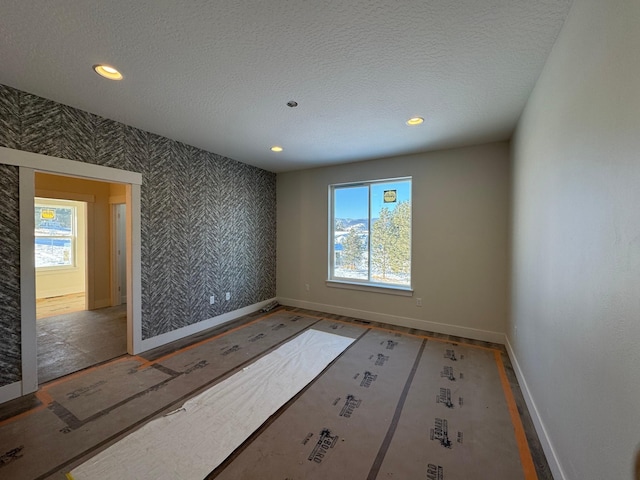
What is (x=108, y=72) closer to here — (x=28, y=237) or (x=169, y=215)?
(x=28, y=237)

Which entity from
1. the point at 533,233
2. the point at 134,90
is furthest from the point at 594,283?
the point at 134,90

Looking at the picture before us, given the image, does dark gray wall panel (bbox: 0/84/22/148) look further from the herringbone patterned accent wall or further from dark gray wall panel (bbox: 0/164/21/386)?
dark gray wall panel (bbox: 0/164/21/386)

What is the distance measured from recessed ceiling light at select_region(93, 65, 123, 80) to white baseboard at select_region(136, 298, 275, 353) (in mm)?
2698

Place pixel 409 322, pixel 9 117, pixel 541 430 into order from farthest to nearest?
pixel 409 322
pixel 9 117
pixel 541 430

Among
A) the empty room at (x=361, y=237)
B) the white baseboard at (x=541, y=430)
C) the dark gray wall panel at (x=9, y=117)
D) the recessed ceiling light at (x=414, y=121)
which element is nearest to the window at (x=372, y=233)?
the empty room at (x=361, y=237)

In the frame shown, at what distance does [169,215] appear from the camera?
10.9 feet

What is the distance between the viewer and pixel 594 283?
112 cm

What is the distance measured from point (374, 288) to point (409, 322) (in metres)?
0.71

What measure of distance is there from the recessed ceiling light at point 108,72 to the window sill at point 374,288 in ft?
12.2

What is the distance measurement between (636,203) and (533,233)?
1420mm

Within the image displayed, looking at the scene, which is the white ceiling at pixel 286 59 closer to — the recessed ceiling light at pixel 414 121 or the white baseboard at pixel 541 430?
the recessed ceiling light at pixel 414 121

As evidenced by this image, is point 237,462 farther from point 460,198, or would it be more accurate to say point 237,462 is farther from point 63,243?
point 63,243

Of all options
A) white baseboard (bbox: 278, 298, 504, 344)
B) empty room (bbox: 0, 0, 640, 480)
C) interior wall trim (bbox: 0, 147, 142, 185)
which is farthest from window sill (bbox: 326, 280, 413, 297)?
interior wall trim (bbox: 0, 147, 142, 185)

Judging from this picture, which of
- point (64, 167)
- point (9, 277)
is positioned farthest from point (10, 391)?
point (64, 167)
